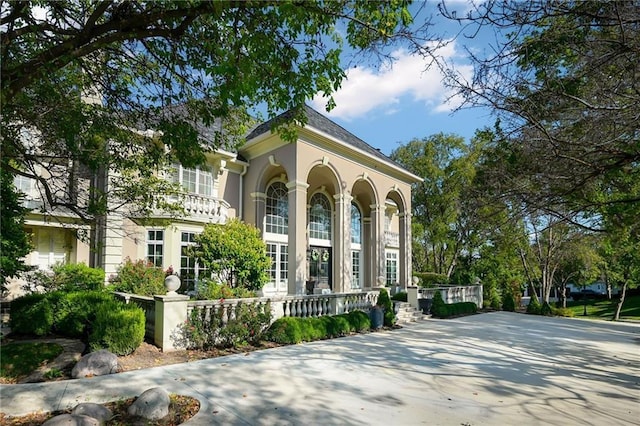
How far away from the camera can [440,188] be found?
2598 cm

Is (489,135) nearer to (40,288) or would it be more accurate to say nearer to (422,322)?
(422,322)

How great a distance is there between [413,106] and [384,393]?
5.04 m

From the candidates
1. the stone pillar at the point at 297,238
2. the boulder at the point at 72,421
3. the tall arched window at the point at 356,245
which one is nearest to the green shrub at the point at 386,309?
the stone pillar at the point at 297,238

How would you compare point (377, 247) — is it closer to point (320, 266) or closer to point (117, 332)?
point (320, 266)

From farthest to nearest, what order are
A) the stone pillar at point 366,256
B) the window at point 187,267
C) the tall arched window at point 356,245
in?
1. the stone pillar at point 366,256
2. the tall arched window at point 356,245
3. the window at point 187,267

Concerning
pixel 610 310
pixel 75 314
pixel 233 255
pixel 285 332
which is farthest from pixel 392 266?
pixel 610 310

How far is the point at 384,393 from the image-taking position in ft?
18.3

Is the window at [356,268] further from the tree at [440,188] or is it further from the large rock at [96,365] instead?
the large rock at [96,365]

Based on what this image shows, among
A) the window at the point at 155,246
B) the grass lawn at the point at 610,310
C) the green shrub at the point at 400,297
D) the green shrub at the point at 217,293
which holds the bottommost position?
the grass lawn at the point at 610,310

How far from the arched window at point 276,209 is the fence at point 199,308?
5.66 meters

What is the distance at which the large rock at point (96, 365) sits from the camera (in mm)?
6414

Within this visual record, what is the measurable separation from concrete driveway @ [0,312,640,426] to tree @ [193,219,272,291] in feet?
11.5

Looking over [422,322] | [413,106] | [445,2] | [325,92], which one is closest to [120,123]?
[325,92]

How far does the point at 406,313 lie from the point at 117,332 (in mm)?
11193
